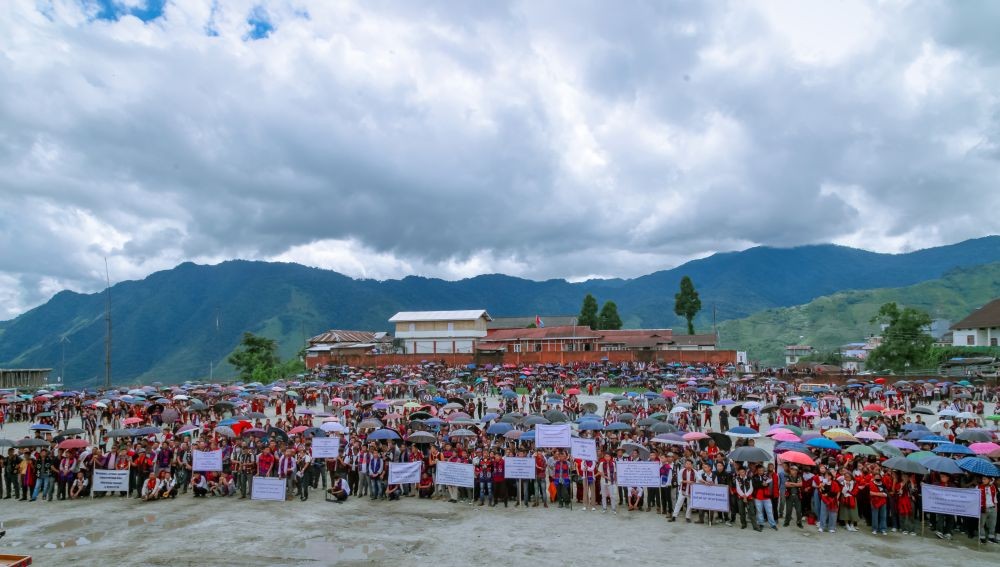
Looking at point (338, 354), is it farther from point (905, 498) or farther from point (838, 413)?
point (905, 498)

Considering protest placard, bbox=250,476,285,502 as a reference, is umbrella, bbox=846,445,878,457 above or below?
above

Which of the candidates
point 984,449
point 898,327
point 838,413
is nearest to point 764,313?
point 898,327

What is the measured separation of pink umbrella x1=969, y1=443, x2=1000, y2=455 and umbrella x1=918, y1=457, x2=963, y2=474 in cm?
335

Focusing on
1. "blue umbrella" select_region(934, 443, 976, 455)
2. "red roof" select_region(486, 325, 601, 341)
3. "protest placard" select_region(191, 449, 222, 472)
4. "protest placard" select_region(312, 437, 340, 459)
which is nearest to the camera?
"blue umbrella" select_region(934, 443, 976, 455)

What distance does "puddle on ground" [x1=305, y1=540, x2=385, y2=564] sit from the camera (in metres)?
11.6

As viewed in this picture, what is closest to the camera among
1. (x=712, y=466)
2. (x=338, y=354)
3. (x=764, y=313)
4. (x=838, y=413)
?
(x=712, y=466)

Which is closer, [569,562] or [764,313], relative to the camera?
[569,562]

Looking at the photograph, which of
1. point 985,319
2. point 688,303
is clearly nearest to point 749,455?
point 985,319

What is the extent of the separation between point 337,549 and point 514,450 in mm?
5486

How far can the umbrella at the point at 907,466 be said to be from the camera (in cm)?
1252

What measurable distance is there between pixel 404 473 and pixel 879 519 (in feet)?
35.5

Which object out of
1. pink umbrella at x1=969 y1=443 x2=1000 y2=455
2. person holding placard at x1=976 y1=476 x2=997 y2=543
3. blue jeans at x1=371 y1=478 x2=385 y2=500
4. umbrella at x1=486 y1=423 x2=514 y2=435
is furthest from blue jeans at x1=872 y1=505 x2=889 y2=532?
blue jeans at x1=371 y1=478 x2=385 y2=500

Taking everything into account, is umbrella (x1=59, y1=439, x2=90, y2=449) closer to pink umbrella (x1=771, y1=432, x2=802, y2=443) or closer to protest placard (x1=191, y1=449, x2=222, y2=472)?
protest placard (x1=191, y1=449, x2=222, y2=472)

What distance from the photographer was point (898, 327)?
60.5 m
